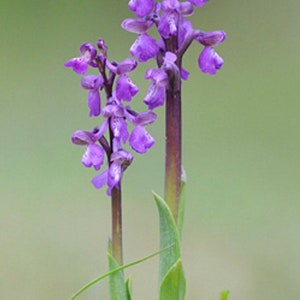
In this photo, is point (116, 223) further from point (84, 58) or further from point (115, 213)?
point (84, 58)

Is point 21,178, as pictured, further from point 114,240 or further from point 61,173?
point 114,240

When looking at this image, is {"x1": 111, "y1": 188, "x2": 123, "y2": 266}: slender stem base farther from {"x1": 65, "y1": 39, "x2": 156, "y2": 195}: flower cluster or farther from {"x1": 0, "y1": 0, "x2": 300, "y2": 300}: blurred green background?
{"x1": 0, "y1": 0, "x2": 300, "y2": 300}: blurred green background

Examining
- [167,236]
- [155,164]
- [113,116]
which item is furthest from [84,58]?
[155,164]

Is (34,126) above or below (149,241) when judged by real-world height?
above

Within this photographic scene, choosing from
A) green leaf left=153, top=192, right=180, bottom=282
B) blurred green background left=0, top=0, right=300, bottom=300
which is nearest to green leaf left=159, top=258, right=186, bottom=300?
green leaf left=153, top=192, right=180, bottom=282

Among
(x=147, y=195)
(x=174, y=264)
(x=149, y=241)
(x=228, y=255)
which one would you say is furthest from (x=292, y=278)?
(x=174, y=264)

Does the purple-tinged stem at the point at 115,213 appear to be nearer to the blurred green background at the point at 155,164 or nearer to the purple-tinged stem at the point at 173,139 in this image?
the purple-tinged stem at the point at 173,139
